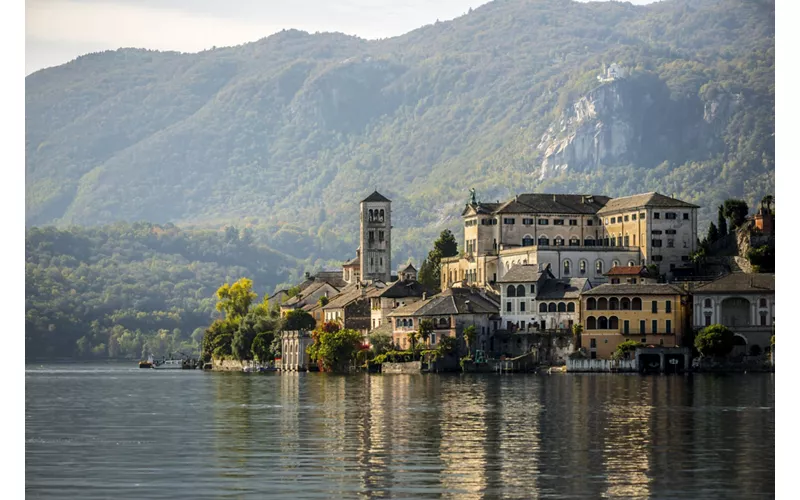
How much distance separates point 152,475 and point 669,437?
63.0ft

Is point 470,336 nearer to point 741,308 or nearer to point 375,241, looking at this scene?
point 741,308

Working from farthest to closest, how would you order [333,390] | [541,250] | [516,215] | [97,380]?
1. [516,215]
2. [541,250]
3. [97,380]
4. [333,390]

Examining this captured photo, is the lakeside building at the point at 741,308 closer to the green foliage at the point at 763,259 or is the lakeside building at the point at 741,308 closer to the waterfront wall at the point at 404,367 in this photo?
the green foliage at the point at 763,259

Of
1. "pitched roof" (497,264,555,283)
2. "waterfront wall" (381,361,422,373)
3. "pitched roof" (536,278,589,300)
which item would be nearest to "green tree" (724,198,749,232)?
"pitched roof" (536,278,589,300)

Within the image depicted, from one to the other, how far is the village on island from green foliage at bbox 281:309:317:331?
201cm

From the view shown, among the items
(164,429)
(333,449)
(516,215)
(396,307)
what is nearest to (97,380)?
(396,307)

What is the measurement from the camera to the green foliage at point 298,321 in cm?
15025

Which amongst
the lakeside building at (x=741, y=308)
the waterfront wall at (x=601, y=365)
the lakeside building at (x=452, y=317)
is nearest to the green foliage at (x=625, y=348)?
the waterfront wall at (x=601, y=365)

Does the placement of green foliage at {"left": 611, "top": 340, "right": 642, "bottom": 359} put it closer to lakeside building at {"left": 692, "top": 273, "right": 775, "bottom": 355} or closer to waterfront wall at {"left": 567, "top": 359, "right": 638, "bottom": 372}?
waterfront wall at {"left": 567, "top": 359, "right": 638, "bottom": 372}

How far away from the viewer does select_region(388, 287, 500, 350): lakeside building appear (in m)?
128

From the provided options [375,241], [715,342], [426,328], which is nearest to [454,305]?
[426,328]

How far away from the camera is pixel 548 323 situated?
419ft

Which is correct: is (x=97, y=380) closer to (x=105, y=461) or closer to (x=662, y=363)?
(x=662, y=363)
